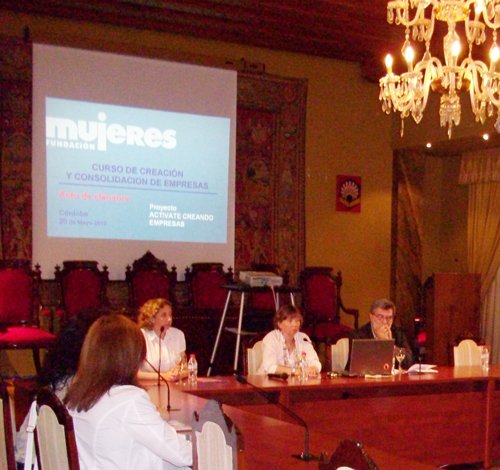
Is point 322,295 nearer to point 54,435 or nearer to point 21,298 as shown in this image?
point 21,298

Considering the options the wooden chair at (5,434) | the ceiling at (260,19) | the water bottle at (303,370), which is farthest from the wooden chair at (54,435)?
the ceiling at (260,19)

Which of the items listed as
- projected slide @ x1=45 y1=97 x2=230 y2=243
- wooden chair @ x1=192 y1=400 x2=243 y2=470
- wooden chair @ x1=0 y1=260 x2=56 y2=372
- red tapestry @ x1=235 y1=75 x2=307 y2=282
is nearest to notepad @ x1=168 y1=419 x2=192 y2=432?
wooden chair @ x1=192 y1=400 x2=243 y2=470

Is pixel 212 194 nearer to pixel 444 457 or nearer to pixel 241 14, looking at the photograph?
pixel 241 14

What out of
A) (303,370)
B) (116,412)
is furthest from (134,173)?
(116,412)

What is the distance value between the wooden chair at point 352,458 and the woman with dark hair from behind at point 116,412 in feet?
3.22

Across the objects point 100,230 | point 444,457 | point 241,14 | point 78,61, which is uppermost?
point 241,14

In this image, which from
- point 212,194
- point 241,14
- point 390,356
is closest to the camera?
point 390,356

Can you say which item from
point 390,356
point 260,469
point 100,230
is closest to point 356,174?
point 100,230

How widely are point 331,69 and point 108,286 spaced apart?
3.95 meters

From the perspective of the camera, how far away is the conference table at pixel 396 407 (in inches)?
179

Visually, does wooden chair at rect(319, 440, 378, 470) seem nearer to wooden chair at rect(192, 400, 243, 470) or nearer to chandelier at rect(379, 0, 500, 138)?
wooden chair at rect(192, 400, 243, 470)

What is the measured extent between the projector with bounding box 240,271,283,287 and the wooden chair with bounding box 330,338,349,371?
227 centimetres

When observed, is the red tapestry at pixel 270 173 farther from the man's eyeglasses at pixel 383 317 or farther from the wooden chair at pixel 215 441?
the wooden chair at pixel 215 441

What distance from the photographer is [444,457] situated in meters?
5.14
